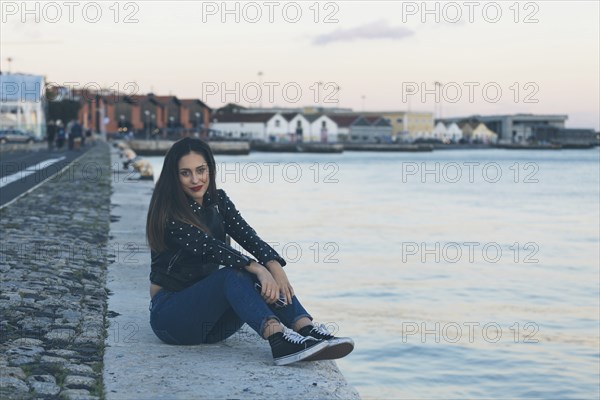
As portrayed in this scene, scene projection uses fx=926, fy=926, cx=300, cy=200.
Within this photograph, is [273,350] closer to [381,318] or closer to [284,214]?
[381,318]

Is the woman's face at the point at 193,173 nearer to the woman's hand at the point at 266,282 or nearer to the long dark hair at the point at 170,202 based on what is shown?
the long dark hair at the point at 170,202

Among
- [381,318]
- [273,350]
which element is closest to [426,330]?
[381,318]

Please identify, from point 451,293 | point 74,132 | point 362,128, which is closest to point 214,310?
point 451,293

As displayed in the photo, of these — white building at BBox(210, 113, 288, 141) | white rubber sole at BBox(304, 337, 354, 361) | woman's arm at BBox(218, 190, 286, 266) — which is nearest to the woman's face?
woman's arm at BBox(218, 190, 286, 266)

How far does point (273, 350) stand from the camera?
535cm

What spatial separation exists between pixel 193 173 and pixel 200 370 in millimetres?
1226

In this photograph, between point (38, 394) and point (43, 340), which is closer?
point (38, 394)

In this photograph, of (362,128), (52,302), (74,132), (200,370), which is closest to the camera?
(200,370)

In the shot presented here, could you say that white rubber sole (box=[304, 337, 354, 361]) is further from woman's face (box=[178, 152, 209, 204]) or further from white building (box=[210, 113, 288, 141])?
white building (box=[210, 113, 288, 141])

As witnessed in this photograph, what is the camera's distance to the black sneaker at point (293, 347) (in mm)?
5289

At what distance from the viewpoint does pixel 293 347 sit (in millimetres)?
5297

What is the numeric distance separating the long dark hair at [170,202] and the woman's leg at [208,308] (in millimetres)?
368

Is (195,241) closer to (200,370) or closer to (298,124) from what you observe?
(200,370)

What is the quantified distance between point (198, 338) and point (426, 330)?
367 inches
